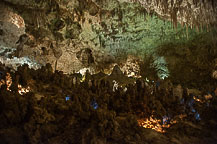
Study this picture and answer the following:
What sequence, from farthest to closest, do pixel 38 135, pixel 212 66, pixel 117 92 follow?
pixel 212 66 < pixel 117 92 < pixel 38 135

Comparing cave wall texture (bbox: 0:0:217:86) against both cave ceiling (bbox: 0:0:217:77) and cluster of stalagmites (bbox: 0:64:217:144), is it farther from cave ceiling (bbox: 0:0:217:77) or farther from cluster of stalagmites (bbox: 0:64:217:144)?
cluster of stalagmites (bbox: 0:64:217:144)

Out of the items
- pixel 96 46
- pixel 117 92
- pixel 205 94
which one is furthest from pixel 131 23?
pixel 117 92

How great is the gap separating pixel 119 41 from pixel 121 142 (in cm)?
963

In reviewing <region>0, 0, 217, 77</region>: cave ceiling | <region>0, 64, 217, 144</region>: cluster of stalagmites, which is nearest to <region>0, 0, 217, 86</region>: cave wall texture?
<region>0, 0, 217, 77</region>: cave ceiling

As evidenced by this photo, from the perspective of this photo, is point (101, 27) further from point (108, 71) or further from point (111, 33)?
point (108, 71)

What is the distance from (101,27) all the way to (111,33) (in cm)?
79

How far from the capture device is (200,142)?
379 centimetres

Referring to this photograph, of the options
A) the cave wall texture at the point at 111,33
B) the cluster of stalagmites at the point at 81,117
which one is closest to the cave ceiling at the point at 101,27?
the cave wall texture at the point at 111,33

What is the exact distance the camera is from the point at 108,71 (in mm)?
12406

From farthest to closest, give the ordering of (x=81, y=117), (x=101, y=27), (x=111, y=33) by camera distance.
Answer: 1. (x=111, y=33)
2. (x=101, y=27)
3. (x=81, y=117)

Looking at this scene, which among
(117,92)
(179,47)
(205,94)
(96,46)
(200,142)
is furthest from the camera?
(96,46)

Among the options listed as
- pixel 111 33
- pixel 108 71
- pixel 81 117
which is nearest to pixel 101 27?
pixel 111 33

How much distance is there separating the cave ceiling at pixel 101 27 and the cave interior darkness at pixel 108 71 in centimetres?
6

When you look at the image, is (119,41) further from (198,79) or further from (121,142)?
(121,142)
